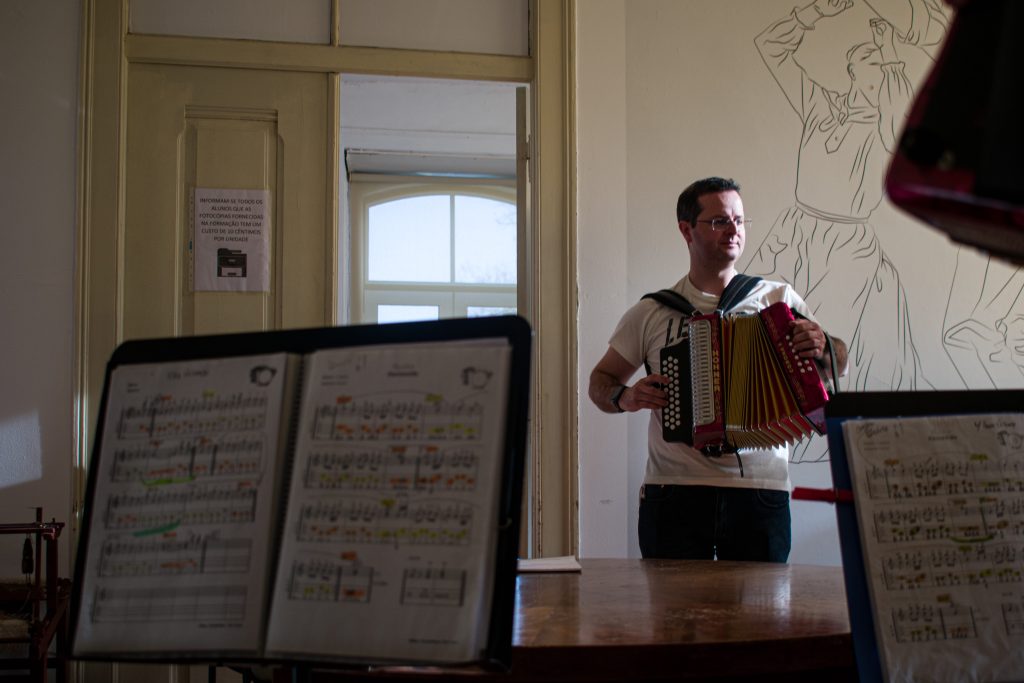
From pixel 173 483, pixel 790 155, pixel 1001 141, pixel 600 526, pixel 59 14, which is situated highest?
pixel 59 14

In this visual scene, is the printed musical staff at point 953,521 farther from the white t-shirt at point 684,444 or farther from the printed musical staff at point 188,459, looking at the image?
the white t-shirt at point 684,444

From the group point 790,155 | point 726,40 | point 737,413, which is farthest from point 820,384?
point 726,40

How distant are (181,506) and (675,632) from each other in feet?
2.43

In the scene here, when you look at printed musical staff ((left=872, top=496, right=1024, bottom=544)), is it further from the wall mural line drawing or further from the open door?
the open door

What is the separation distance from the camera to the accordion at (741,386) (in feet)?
8.32

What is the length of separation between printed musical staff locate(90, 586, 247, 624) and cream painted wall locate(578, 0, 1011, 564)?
89.7 inches

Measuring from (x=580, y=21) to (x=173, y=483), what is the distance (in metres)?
2.75

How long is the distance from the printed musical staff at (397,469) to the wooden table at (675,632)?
31cm

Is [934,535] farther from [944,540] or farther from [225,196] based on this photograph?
[225,196]

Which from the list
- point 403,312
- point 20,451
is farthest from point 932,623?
point 403,312

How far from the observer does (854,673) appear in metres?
1.49

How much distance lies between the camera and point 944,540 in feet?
4.56

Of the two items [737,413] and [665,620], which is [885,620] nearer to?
[665,620]

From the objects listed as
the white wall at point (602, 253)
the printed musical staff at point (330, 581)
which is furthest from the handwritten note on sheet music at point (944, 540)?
the white wall at point (602, 253)
